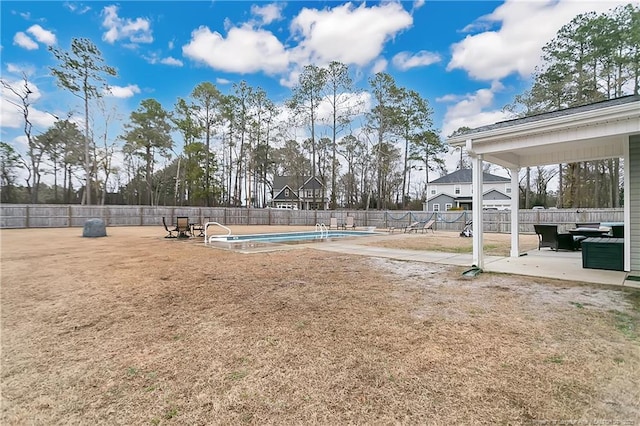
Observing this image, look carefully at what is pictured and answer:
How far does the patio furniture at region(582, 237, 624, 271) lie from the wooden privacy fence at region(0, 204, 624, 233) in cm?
865

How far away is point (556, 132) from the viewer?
507cm

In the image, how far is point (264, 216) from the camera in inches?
978

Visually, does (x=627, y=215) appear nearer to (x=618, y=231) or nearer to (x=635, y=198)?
(x=635, y=198)

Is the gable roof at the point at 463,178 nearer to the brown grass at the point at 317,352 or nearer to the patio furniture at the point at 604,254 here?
the patio furniture at the point at 604,254

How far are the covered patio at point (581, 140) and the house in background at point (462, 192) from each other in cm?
2497

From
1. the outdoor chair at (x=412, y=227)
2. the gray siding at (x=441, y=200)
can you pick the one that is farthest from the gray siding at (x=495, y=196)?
the outdoor chair at (x=412, y=227)

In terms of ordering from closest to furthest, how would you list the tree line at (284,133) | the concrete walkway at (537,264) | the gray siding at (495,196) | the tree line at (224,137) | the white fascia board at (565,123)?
the white fascia board at (565,123)
the concrete walkway at (537,264)
the tree line at (284,133)
the tree line at (224,137)
the gray siding at (495,196)

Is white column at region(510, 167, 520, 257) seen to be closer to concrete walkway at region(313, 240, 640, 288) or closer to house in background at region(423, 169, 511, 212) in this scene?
concrete walkway at region(313, 240, 640, 288)

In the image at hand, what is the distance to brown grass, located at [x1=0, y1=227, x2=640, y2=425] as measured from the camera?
6.01ft

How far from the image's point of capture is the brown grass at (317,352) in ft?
6.01

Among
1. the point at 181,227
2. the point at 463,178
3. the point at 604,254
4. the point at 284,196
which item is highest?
the point at 463,178

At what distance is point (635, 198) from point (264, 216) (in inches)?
861

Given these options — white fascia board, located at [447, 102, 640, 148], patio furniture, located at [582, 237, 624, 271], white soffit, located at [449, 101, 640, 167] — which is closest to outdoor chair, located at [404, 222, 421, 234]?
white soffit, located at [449, 101, 640, 167]

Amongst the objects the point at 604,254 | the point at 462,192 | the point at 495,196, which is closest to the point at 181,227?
the point at 604,254
